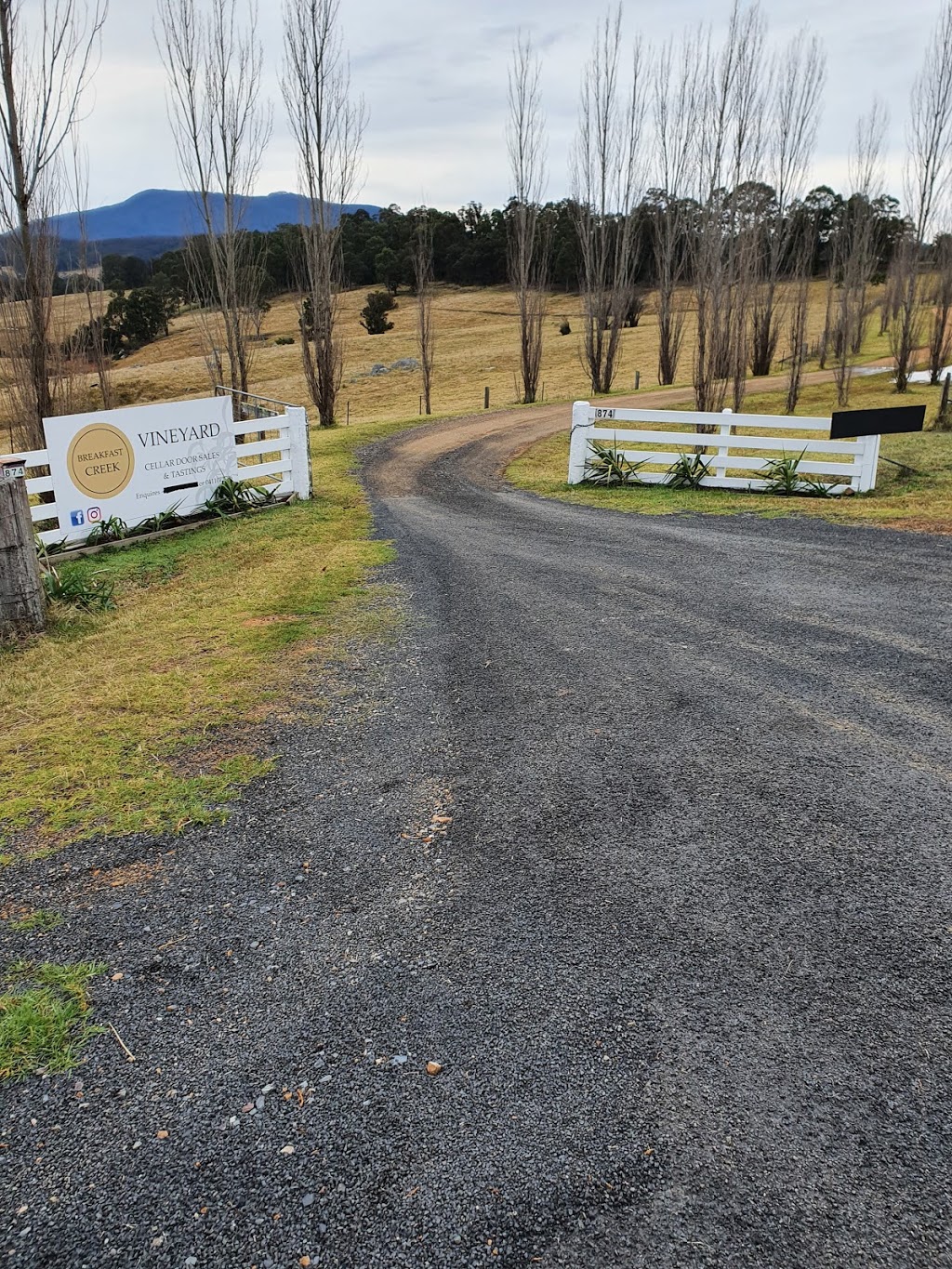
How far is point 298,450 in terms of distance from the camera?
12602 mm

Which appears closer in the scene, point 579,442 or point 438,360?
point 579,442

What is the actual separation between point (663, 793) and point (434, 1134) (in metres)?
2.14

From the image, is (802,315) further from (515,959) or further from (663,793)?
(515,959)

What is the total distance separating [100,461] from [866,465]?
1017cm

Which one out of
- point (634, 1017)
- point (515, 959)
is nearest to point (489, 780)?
point (515, 959)

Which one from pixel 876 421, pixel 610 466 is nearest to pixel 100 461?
pixel 610 466

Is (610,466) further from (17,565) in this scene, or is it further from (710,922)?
(710,922)

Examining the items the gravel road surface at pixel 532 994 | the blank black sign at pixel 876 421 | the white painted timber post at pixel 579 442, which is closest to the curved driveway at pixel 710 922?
the gravel road surface at pixel 532 994

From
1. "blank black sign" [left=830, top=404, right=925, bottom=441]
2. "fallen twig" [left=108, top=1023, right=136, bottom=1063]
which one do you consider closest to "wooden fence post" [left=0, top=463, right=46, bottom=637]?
"fallen twig" [left=108, top=1023, right=136, bottom=1063]

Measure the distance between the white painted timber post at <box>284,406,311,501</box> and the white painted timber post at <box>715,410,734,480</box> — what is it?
244 inches

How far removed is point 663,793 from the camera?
416 centimetres

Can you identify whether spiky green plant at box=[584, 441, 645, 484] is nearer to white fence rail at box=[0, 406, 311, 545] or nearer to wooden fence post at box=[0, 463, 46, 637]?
white fence rail at box=[0, 406, 311, 545]

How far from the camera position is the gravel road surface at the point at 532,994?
2.19m

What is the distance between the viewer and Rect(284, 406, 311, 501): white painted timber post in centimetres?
1223
